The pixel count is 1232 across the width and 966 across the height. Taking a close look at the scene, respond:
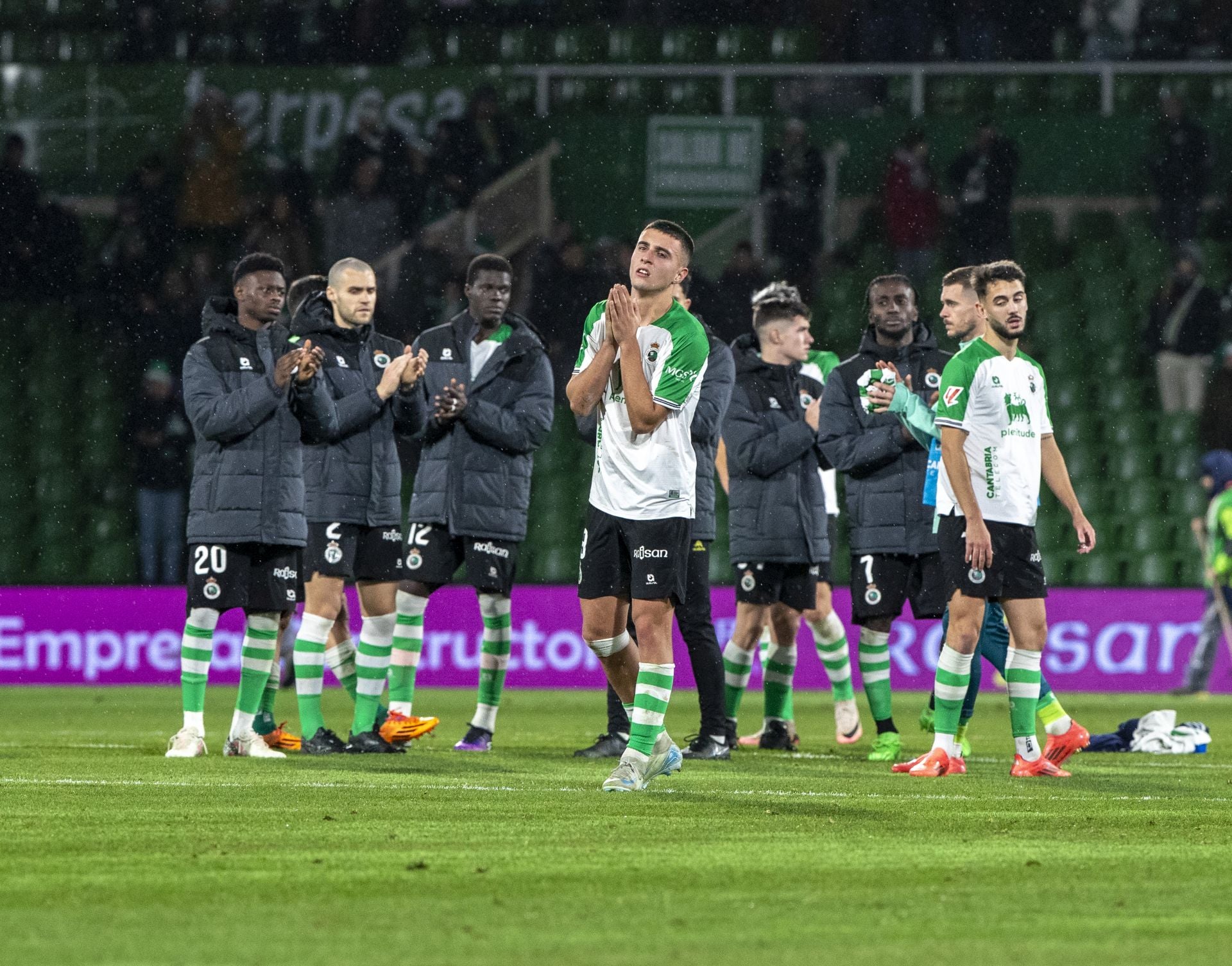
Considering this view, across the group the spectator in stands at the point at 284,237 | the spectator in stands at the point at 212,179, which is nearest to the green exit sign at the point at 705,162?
the spectator in stands at the point at 284,237

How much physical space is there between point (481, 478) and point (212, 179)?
12407mm

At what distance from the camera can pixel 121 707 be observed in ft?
45.1

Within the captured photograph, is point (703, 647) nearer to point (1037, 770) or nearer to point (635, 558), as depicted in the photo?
point (1037, 770)

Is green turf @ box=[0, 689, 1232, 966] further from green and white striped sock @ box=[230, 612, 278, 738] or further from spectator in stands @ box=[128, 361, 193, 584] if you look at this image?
spectator in stands @ box=[128, 361, 193, 584]

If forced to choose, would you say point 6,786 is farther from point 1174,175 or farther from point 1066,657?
point 1174,175

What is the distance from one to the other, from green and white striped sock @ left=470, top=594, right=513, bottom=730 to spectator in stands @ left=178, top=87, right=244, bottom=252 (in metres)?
12.2

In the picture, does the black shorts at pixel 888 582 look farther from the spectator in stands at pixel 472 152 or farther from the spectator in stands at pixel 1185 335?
the spectator in stands at pixel 472 152

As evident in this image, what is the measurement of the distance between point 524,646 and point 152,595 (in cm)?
314

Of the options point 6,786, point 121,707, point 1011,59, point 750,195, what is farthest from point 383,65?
point 6,786

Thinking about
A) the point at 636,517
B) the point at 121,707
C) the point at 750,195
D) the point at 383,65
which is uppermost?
the point at 383,65

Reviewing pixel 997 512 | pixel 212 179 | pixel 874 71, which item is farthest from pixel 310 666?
pixel 874 71

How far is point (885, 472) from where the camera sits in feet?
32.4

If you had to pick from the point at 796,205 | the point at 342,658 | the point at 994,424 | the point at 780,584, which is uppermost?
the point at 796,205

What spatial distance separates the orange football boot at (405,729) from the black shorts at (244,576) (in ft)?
2.67
